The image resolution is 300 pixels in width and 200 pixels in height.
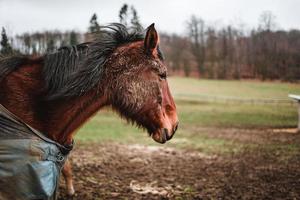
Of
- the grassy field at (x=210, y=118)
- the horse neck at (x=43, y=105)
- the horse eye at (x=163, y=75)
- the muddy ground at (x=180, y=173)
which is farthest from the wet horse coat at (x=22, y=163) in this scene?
the muddy ground at (x=180, y=173)

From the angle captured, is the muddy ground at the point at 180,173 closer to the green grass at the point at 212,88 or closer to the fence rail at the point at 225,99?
the fence rail at the point at 225,99

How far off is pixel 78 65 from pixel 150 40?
0.79m

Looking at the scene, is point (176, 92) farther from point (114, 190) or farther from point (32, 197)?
point (32, 197)

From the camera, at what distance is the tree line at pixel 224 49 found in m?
4.76

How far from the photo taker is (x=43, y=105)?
3340 mm

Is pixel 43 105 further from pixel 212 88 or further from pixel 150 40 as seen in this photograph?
pixel 212 88

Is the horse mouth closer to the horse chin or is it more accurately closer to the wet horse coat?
the horse chin

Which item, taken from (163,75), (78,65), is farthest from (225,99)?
(78,65)

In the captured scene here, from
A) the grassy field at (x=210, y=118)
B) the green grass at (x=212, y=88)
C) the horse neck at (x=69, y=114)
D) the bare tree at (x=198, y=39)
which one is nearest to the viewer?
the horse neck at (x=69, y=114)

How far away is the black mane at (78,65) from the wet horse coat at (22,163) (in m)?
0.50

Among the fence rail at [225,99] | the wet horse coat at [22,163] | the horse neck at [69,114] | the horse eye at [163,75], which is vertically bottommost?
the fence rail at [225,99]

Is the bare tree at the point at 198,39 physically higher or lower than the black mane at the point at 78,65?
higher

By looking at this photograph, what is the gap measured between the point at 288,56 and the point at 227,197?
386 inches

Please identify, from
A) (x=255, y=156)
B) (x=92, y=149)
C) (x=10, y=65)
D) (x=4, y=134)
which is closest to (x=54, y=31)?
(x=10, y=65)
